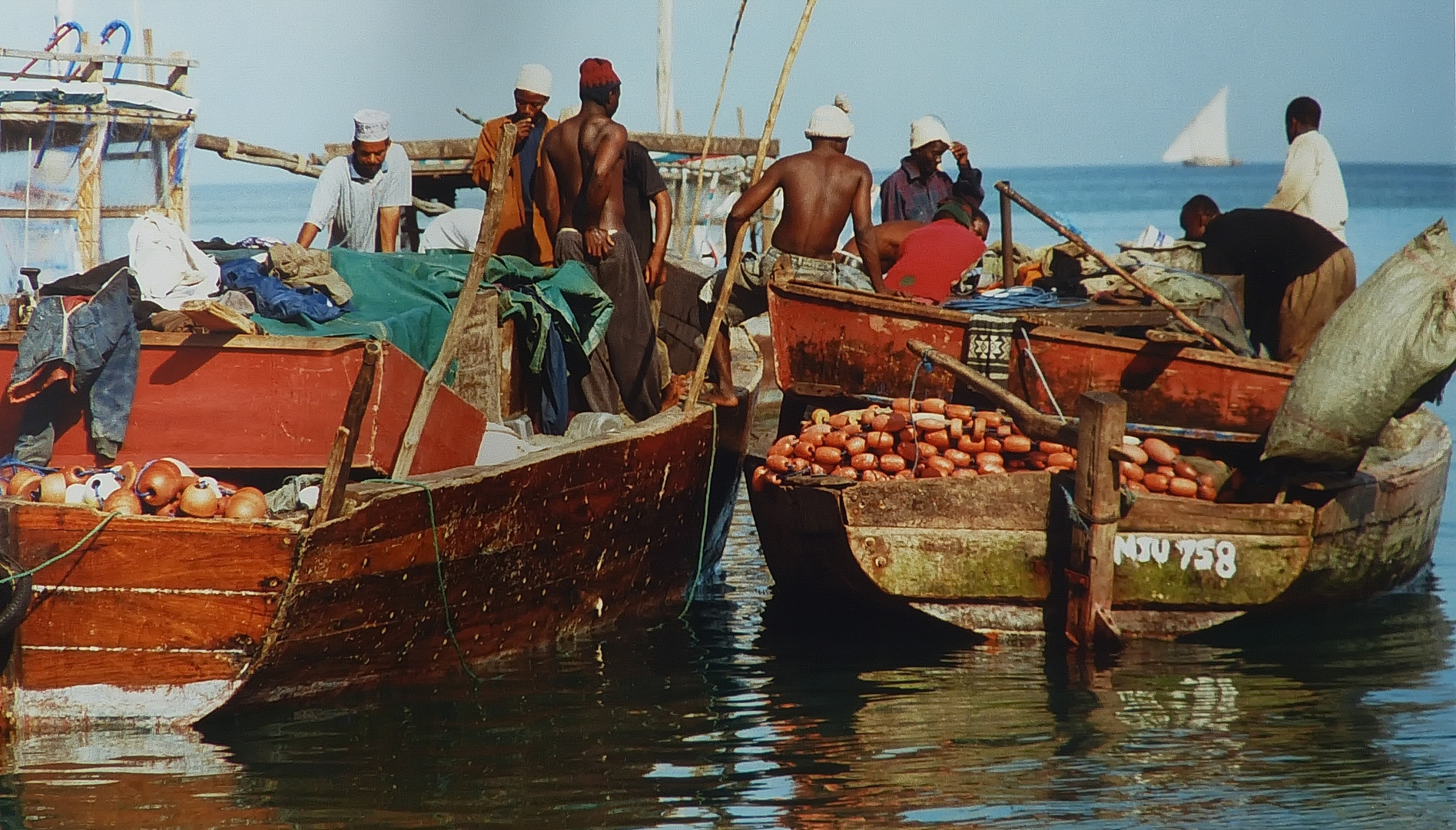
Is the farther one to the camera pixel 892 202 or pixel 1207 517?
pixel 892 202

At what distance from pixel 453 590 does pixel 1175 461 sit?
3.38 meters

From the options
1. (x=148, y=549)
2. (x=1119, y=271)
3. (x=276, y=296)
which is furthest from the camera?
(x=1119, y=271)

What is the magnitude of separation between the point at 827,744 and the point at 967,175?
651 cm

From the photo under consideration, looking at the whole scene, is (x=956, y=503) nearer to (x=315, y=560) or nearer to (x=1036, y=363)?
(x=1036, y=363)

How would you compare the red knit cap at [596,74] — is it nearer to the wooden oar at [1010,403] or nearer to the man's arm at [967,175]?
the wooden oar at [1010,403]

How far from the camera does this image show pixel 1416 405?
7332 mm

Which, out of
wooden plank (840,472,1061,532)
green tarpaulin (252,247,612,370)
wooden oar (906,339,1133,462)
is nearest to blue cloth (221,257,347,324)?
green tarpaulin (252,247,612,370)

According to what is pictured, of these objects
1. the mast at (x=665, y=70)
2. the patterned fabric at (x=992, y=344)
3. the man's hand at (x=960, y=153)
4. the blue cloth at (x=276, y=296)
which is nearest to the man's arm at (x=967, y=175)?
the man's hand at (x=960, y=153)

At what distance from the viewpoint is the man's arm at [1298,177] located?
9664 millimetres

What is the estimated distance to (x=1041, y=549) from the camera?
23.2 ft

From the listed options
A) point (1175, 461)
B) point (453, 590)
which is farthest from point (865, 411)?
point (453, 590)

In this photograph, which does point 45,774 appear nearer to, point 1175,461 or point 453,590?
point 453,590

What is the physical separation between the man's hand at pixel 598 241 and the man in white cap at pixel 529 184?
39 cm

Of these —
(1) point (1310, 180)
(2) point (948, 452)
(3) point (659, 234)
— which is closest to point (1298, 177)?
(1) point (1310, 180)
